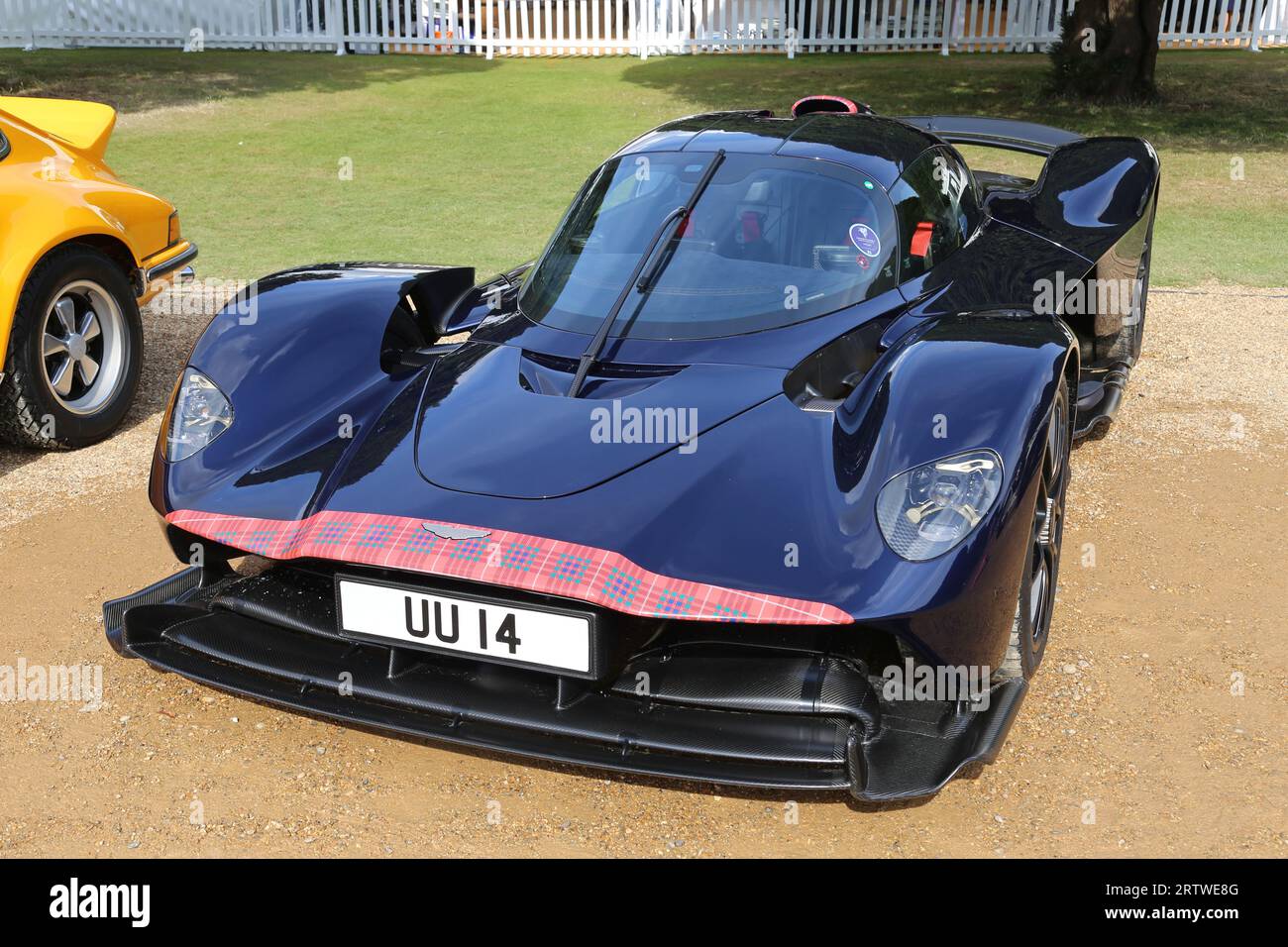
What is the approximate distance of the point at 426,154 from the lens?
1244cm

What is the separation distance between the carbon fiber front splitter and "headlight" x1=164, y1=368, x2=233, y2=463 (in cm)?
61

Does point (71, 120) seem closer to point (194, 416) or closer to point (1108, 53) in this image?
point (194, 416)

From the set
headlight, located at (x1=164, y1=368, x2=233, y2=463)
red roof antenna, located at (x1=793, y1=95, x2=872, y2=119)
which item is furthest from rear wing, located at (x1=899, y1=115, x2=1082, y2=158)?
headlight, located at (x1=164, y1=368, x2=233, y2=463)

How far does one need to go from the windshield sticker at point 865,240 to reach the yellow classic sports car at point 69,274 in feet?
10.7

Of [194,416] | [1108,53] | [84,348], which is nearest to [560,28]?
[1108,53]

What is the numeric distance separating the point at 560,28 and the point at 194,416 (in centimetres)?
1720

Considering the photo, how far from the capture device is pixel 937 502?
270 cm

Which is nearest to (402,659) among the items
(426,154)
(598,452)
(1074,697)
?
(598,452)

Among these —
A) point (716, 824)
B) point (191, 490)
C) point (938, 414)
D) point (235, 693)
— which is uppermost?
point (938, 414)

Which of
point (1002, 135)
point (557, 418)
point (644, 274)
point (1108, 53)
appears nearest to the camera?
point (557, 418)

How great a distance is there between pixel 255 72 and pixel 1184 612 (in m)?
16.2

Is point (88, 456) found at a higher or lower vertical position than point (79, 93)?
lower

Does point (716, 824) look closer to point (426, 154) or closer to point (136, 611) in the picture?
point (136, 611)

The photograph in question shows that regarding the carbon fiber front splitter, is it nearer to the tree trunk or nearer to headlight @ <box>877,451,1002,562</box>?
headlight @ <box>877,451,1002,562</box>
